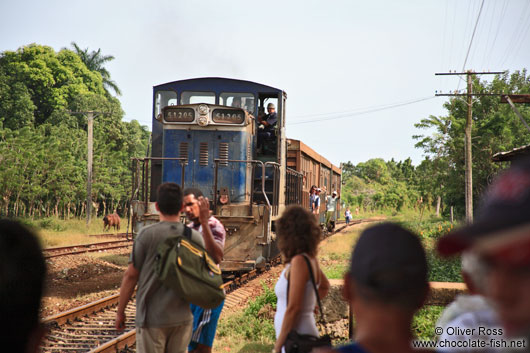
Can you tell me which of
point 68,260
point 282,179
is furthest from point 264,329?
point 68,260

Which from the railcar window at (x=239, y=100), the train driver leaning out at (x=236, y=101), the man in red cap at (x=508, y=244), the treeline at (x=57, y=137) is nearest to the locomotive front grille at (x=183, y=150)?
the railcar window at (x=239, y=100)

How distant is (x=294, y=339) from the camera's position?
3055 mm

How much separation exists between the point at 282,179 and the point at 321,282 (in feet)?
28.6

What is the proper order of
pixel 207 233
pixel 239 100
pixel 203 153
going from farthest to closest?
pixel 239 100
pixel 203 153
pixel 207 233

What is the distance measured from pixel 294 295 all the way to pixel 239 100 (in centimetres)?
940

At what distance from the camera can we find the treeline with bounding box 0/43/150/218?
25.4m

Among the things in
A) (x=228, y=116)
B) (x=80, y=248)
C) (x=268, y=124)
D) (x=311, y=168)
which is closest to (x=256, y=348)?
(x=228, y=116)

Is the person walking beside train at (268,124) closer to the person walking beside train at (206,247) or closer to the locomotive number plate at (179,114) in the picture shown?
the locomotive number plate at (179,114)

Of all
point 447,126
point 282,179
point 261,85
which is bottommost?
point 282,179

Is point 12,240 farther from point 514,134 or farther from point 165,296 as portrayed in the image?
point 514,134

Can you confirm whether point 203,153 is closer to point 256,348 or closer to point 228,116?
point 228,116

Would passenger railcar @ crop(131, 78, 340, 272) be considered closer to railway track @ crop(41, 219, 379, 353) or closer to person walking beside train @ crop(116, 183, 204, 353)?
railway track @ crop(41, 219, 379, 353)

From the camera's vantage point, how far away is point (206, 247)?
14.6 ft

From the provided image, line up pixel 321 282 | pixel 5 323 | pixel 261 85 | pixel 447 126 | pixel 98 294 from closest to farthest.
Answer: pixel 5 323, pixel 321 282, pixel 98 294, pixel 261 85, pixel 447 126
